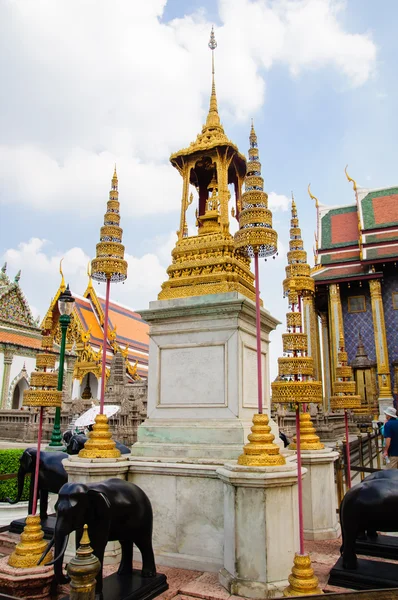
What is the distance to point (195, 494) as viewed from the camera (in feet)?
16.0

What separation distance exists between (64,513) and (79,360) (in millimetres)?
27434

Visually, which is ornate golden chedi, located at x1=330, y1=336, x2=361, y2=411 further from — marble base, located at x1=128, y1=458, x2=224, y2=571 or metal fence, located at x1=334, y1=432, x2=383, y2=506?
marble base, located at x1=128, y1=458, x2=224, y2=571

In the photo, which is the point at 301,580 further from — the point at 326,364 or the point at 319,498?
the point at 326,364

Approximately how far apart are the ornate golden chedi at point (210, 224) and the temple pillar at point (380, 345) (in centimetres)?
2227

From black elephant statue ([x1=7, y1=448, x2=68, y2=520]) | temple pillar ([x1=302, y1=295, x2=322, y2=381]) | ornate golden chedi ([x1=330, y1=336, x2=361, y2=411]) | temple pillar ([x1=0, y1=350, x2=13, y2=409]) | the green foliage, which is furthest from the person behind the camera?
temple pillar ([x1=302, y1=295, x2=322, y2=381])

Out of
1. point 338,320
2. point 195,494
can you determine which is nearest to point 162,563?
point 195,494

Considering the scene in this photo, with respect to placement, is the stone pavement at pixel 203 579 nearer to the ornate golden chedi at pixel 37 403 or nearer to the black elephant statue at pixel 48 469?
the ornate golden chedi at pixel 37 403

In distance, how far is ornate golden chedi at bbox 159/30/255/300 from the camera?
6180mm

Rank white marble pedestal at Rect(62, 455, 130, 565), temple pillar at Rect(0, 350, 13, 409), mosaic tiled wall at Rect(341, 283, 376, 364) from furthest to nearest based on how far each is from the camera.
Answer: temple pillar at Rect(0, 350, 13, 409)
mosaic tiled wall at Rect(341, 283, 376, 364)
white marble pedestal at Rect(62, 455, 130, 565)

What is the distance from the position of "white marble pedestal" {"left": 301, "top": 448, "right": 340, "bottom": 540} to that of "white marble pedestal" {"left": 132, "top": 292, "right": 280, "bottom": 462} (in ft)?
4.35

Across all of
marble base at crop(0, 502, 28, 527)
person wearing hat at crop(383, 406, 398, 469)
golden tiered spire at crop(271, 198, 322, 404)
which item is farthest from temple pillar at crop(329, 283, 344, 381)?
marble base at crop(0, 502, 28, 527)

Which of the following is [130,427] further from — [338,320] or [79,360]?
[338,320]

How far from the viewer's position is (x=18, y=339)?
31312mm

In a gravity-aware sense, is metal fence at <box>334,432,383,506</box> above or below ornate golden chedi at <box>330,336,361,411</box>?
below
